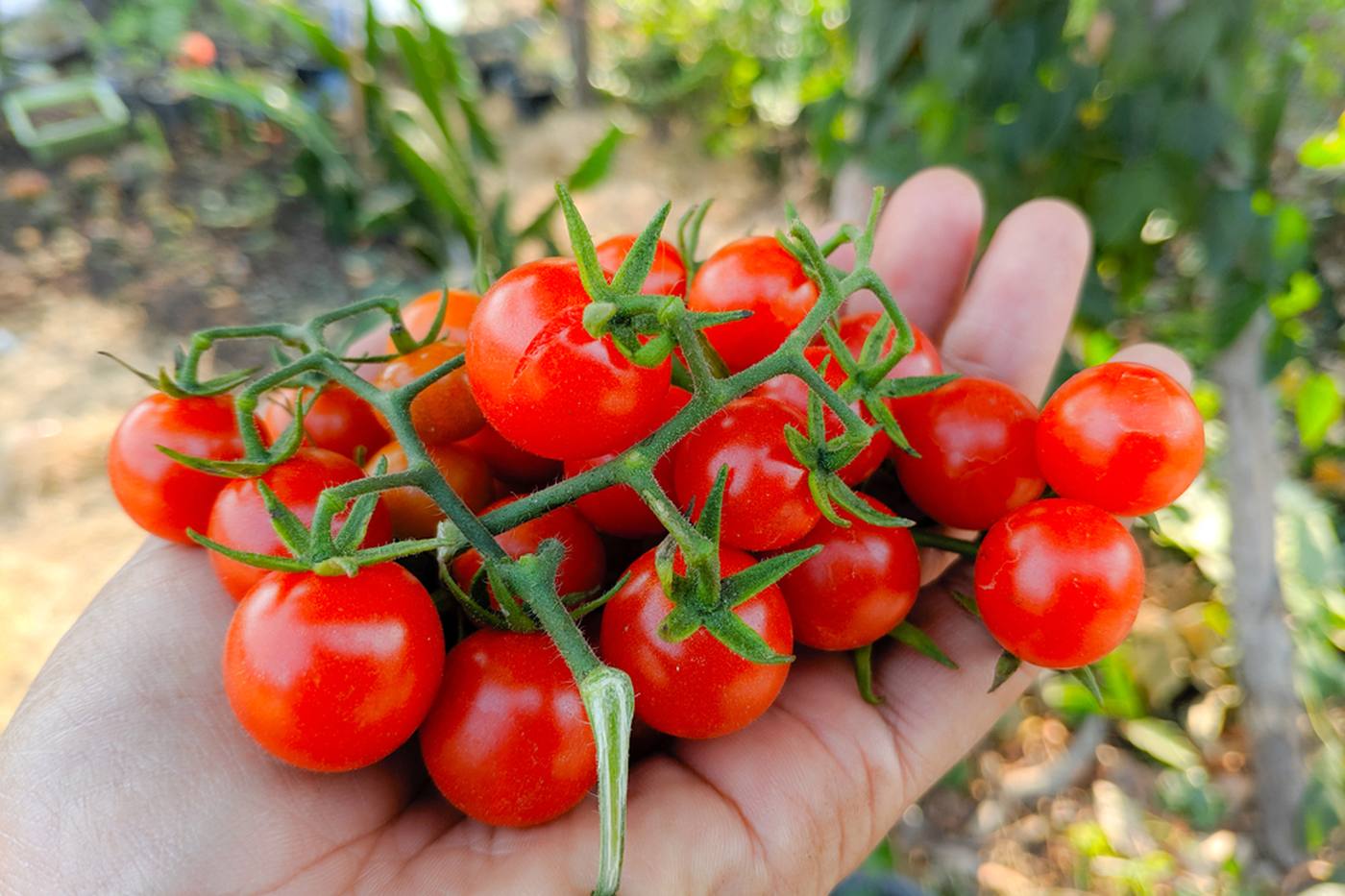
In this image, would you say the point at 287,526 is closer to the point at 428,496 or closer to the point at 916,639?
the point at 428,496

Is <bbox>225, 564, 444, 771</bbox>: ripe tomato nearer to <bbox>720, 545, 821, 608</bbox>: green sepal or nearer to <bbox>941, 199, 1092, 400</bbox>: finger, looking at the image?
<bbox>720, 545, 821, 608</bbox>: green sepal

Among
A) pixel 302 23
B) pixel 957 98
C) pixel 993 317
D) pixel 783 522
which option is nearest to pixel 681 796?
pixel 783 522

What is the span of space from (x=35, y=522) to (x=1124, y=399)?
3.23 m

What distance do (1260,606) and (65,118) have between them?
5.69m

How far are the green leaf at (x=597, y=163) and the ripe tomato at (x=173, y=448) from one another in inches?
93.2

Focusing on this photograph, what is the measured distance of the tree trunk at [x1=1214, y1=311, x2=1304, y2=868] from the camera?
1.95m

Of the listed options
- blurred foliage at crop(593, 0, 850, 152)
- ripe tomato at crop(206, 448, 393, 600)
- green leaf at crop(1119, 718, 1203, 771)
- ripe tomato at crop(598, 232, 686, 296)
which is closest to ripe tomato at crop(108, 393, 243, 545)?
ripe tomato at crop(206, 448, 393, 600)

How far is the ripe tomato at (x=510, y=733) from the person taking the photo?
1.06 meters

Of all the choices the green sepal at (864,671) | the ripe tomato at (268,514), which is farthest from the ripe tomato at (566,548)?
the green sepal at (864,671)

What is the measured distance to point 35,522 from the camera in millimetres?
3156

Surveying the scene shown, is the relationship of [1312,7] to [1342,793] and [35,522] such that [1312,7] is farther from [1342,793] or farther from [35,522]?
[35,522]

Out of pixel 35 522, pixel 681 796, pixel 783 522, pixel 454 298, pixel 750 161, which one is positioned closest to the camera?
pixel 783 522

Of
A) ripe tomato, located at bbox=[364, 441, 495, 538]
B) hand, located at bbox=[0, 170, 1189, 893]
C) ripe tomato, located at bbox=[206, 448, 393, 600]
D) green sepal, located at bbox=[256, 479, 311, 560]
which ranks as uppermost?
green sepal, located at bbox=[256, 479, 311, 560]

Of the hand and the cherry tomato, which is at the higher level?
the cherry tomato
